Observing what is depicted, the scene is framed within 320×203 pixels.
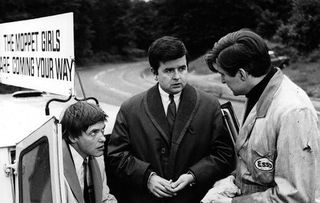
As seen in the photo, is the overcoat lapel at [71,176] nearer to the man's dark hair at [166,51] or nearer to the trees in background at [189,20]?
the man's dark hair at [166,51]

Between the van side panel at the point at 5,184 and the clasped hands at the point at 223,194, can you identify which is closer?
the van side panel at the point at 5,184

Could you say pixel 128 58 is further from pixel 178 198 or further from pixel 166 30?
pixel 178 198

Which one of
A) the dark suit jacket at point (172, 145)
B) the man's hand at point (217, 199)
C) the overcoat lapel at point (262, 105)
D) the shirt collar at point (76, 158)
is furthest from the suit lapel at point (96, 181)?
the overcoat lapel at point (262, 105)

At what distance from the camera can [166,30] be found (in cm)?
4284

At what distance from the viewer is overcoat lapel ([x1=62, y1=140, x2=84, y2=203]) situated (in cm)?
252

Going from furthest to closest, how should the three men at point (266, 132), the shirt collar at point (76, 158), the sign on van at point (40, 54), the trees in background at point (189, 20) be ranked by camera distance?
the trees in background at point (189, 20), the sign on van at point (40, 54), the shirt collar at point (76, 158), the three men at point (266, 132)

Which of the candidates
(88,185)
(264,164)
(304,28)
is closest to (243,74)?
(264,164)

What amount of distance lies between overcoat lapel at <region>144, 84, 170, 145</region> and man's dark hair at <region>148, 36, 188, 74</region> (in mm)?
186

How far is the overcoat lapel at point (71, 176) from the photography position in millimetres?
2518

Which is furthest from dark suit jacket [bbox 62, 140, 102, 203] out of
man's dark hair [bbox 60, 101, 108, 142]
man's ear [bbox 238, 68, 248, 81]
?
man's ear [bbox 238, 68, 248, 81]

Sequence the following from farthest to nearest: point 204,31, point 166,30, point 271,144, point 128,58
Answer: point 128,58 < point 166,30 < point 204,31 < point 271,144

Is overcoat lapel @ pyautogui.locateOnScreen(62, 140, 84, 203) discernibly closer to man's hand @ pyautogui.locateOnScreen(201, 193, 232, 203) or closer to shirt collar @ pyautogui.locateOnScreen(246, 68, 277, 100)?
man's hand @ pyautogui.locateOnScreen(201, 193, 232, 203)

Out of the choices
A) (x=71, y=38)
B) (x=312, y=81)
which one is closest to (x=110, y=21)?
(x=312, y=81)

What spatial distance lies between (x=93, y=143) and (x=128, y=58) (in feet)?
167
